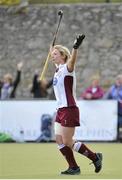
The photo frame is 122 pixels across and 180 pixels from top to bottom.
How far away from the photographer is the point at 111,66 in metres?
26.1

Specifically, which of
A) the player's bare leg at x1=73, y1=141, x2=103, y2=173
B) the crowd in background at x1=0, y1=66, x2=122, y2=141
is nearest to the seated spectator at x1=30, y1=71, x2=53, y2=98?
the crowd in background at x1=0, y1=66, x2=122, y2=141

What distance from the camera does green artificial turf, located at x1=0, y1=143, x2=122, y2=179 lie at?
416 inches

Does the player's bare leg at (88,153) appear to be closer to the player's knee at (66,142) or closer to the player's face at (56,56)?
the player's knee at (66,142)

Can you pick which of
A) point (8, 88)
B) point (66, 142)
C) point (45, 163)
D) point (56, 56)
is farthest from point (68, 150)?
point (8, 88)

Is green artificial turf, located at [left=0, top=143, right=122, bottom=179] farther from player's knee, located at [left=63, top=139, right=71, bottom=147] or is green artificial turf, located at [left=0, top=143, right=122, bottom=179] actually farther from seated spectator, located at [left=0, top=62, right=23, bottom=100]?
seated spectator, located at [left=0, top=62, right=23, bottom=100]

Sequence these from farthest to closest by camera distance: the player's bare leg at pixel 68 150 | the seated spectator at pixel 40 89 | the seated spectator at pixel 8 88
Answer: the seated spectator at pixel 40 89 < the seated spectator at pixel 8 88 < the player's bare leg at pixel 68 150

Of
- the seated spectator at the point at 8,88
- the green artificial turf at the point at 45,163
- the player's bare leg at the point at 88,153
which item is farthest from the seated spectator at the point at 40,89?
the player's bare leg at the point at 88,153

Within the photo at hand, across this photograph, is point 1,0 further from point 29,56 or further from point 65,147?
point 65,147

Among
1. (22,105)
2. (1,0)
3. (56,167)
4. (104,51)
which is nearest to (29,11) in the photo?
(1,0)

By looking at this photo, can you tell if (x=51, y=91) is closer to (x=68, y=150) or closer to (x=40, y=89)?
(x=40, y=89)

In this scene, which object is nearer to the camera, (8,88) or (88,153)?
(88,153)

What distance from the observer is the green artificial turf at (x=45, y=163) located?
34.7 ft

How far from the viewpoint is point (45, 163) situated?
13.3 m

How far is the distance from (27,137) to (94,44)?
6923mm
